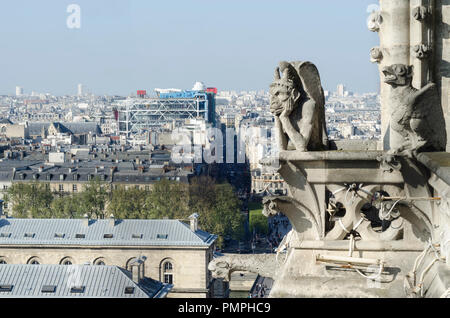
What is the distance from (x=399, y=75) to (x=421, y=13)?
1.02m

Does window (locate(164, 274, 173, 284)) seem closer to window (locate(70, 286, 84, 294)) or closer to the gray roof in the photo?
the gray roof

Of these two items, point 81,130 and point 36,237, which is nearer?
point 36,237

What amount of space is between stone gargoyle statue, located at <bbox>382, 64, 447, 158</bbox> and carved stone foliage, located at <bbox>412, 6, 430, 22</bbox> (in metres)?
0.81

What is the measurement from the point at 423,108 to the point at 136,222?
45.3 m

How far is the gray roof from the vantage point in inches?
1469

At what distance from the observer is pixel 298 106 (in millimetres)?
7285

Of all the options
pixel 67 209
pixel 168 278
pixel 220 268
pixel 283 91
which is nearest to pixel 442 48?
pixel 283 91

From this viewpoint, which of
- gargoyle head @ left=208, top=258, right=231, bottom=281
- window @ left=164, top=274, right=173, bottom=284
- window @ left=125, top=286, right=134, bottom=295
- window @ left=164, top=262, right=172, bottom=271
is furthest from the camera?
window @ left=164, top=262, right=172, bottom=271

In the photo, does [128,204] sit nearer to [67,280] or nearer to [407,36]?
[67,280]

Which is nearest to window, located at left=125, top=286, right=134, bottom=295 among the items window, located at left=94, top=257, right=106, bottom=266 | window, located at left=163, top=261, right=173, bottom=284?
window, located at left=163, top=261, right=173, bottom=284

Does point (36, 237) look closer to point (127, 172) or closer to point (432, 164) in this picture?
point (127, 172)

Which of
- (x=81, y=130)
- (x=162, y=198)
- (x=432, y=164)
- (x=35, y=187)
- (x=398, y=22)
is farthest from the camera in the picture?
(x=81, y=130)

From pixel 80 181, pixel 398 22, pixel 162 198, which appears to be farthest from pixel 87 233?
pixel 398 22
